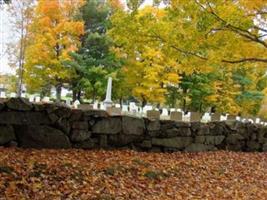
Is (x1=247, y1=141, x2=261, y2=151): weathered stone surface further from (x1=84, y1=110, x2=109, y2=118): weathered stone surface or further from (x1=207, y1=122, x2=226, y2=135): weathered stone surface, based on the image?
(x1=84, y1=110, x2=109, y2=118): weathered stone surface

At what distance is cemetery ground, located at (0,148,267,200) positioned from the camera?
5.72 metres

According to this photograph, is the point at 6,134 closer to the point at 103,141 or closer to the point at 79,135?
the point at 79,135

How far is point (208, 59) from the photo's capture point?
1074 cm

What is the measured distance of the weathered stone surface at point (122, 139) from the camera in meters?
9.50

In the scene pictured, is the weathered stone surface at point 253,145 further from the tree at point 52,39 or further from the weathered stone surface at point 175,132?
the tree at point 52,39

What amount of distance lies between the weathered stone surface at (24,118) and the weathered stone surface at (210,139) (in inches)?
168

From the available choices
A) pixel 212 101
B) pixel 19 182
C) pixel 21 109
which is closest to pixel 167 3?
pixel 21 109

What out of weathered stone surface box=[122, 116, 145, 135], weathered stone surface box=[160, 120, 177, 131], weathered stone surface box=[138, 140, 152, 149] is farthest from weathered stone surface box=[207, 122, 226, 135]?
weathered stone surface box=[122, 116, 145, 135]

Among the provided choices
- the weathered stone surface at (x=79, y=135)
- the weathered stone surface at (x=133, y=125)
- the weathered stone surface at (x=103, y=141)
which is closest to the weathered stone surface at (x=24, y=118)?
the weathered stone surface at (x=79, y=135)

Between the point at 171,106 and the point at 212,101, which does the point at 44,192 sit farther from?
the point at 171,106

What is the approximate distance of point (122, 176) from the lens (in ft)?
22.9

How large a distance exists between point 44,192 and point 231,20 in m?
5.07

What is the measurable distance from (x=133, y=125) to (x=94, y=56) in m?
18.5

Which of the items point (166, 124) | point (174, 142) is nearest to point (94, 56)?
point (174, 142)
